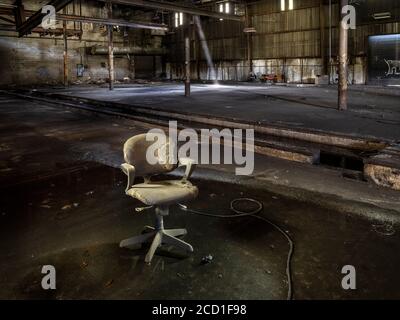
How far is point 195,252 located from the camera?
288 cm

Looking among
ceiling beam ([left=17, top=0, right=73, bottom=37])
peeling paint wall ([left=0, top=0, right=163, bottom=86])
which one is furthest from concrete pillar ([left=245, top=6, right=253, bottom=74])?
ceiling beam ([left=17, top=0, right=73, bottom=37])

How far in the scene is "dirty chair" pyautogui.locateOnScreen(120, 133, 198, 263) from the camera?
9.04ft

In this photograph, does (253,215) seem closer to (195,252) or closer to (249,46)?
(195,252)

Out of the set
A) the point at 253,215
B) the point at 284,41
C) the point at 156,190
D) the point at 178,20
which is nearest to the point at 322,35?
the point at 284,41

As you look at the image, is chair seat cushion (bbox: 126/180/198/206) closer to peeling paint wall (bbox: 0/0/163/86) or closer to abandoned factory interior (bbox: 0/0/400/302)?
abandoned factory interior (bbox: 0/0/400/302)

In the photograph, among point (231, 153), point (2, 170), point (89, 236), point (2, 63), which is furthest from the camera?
point (2, 63)

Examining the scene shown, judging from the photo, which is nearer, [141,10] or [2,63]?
[2,63]

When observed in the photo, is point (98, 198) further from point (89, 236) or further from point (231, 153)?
point (231, 153)

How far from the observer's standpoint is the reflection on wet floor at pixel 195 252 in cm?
238

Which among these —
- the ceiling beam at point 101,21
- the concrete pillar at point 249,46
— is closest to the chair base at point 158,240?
the ceiling beam at point 101,21

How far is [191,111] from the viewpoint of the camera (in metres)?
9.43

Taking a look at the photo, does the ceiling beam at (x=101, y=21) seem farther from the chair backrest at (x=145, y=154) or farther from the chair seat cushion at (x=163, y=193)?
the chair seat cushion at (x=163, y=193)
